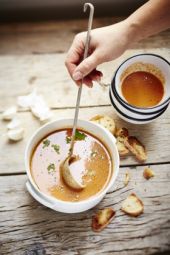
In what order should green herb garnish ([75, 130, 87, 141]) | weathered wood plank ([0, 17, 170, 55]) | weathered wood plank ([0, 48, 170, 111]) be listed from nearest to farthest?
green herb garnish ([75, 130, 87, 141]), weathered wood plank ([0, 48, 170, 111]), weathered wood plank ([0, 17, 170, 55])

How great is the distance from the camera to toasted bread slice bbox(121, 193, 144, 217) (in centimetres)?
104

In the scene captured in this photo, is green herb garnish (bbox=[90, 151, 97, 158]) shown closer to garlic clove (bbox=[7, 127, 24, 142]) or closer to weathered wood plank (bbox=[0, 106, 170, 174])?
weathered wood plank (bbox=[0, 106, 170, 174])

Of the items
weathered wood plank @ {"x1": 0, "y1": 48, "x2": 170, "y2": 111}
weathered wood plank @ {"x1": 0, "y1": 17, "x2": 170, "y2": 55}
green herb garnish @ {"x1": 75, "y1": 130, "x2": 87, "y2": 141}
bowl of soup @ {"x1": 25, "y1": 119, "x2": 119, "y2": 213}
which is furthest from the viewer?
weathered wood plank @ {"x1": 0, "y1": 17, "x2": 170, "y2": 55}

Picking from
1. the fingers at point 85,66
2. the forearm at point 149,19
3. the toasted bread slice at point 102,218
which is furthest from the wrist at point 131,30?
the toasted bread slice at point 102,218

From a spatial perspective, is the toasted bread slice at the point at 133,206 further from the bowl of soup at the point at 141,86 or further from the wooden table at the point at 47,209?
the bowl of soup at the point at 141,86

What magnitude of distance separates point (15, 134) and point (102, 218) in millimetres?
336

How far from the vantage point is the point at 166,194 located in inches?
42.4

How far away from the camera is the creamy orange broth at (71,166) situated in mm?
984

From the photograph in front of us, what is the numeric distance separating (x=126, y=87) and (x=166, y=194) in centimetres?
32

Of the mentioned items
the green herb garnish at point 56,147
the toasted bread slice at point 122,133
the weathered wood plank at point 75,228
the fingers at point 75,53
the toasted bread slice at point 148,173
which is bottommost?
the weathered wood plank at point 75,228

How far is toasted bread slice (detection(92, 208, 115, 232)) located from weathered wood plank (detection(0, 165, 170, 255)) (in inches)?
0.5

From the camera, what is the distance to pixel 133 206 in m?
1.05

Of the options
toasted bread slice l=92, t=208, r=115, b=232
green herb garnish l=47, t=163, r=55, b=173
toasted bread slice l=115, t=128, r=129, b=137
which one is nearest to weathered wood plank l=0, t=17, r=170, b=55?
toasted bread slice l=115, t=128, r=129, b=137

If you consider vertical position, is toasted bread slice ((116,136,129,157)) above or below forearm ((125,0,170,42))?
below
